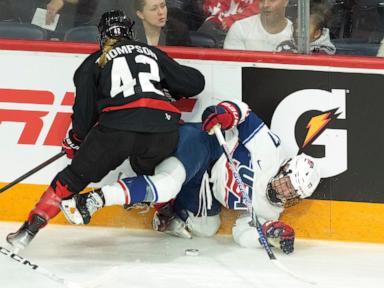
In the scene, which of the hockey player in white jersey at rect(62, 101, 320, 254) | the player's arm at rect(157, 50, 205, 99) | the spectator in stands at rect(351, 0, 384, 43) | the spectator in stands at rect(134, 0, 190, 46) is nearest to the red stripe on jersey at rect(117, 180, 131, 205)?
the hockey player in white jersey at rect(62, 101, 320, 254)

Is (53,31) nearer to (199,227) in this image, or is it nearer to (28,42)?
(28,42)

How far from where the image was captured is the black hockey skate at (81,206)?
9.87ft

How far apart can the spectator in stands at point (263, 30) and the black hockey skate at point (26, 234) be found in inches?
40.0

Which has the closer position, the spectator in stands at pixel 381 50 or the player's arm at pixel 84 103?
the player's arm at pixel 84 103

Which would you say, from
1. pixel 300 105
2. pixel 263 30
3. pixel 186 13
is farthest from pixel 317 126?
pixel 186 13

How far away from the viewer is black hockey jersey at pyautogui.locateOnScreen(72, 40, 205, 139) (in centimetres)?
303

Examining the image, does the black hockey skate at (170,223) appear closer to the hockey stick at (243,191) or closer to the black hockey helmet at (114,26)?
the hockey stick at (243,191)

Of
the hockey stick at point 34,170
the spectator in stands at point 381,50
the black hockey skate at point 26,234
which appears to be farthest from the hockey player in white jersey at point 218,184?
the spectator in stands at point 381,50

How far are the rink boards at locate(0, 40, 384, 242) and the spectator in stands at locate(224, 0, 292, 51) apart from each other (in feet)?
0.23

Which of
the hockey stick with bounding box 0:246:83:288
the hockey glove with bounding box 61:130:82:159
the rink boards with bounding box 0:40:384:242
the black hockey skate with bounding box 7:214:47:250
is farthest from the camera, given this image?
the rink boards with bounding box 0:40:384:242

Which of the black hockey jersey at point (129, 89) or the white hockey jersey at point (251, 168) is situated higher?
the black hockey jersey at point (129, 89)

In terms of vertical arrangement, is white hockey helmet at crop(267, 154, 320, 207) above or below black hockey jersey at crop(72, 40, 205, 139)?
below

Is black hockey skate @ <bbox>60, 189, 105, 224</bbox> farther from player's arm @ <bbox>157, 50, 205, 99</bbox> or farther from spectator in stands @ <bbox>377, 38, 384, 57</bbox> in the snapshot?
spectator in stands @ <bbox>377, 38, 384, 57</bbox>

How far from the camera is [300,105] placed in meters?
3.36
